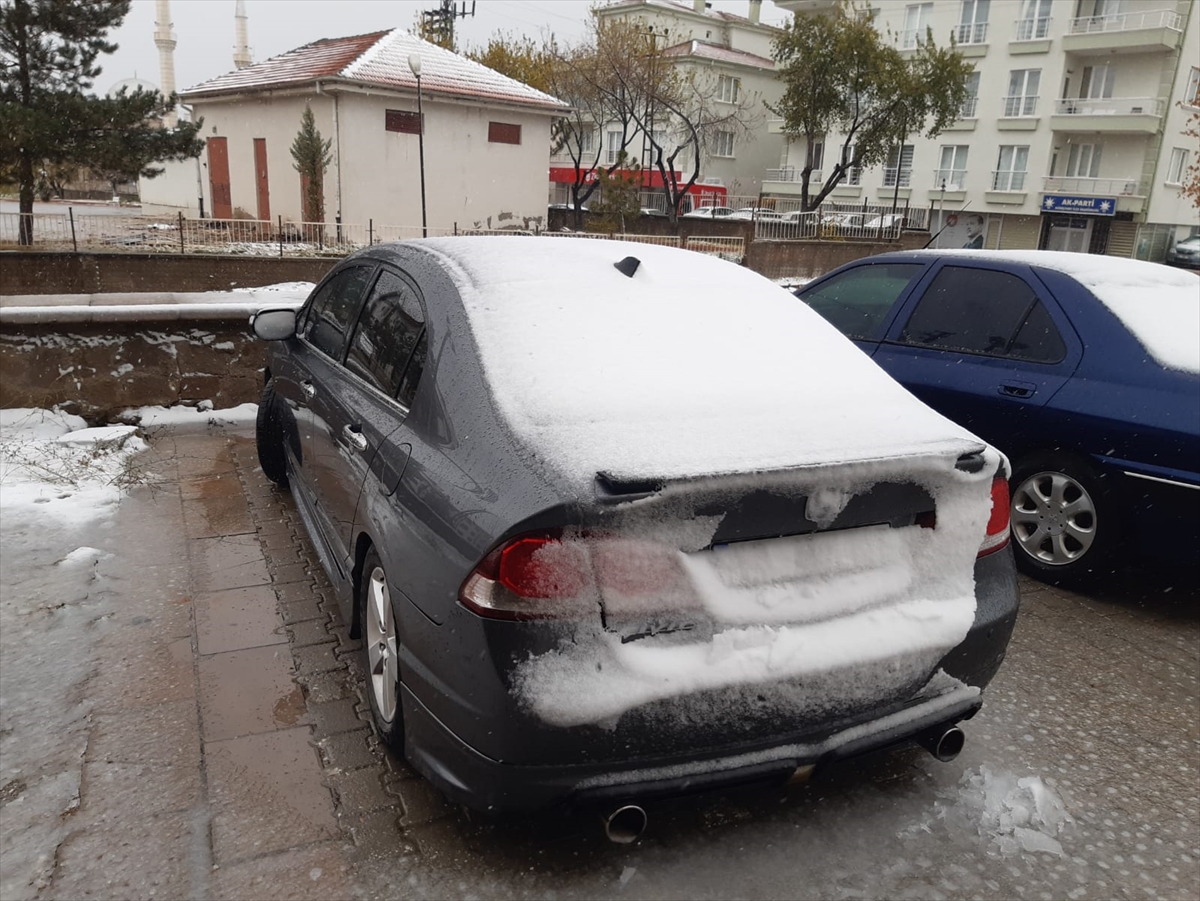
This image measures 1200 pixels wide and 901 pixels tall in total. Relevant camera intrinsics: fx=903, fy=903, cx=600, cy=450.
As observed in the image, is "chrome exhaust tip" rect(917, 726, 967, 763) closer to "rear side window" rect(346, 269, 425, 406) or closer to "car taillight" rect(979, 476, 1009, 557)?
"car taillight" rect(979, 476, 1009, 557)

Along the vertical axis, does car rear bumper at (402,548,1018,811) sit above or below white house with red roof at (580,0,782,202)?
below

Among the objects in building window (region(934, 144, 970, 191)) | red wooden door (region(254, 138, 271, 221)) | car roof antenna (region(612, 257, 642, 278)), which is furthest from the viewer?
building window (region(934, 144, 970, 191))

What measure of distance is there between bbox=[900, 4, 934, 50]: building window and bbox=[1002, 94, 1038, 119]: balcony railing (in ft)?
16.9

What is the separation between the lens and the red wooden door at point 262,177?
26.4 metres

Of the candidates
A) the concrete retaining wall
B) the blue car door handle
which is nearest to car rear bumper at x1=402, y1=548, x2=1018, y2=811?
the blue car door handle

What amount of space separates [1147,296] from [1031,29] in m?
40.5

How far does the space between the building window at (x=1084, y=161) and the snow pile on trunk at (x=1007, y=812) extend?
42.1 metres

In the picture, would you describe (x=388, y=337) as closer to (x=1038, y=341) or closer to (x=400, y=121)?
(x=1038, y=341)

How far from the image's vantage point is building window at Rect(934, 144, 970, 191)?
40.7m

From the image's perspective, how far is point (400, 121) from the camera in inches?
967

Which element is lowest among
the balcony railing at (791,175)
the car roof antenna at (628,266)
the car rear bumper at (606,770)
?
the car rear bumper at (606,770)

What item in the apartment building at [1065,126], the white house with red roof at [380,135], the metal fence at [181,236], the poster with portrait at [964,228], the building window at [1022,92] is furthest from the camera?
the building window at [1022,92]

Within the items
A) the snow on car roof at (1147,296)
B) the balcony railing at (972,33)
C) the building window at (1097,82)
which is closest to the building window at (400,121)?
the snow on car roof at (1147,296)

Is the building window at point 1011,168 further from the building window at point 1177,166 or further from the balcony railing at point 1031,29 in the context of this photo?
the building window at point 1177,166
